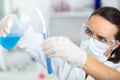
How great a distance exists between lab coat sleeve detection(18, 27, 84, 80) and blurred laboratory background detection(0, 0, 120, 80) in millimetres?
620

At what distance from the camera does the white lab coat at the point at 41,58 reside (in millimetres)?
1334

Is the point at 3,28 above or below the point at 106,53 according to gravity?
above

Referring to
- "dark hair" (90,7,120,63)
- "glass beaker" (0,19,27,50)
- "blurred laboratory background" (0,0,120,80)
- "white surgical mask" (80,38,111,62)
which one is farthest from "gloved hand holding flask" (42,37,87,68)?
"blurred laboratory background" (0,0,120,80)

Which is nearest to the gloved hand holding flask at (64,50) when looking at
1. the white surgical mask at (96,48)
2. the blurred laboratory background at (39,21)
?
the white surgical mask at (96,48)

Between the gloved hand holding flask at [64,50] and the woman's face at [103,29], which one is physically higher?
the gloved hand holding flask at [64,50]

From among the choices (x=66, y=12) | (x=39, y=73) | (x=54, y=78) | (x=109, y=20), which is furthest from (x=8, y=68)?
(x=109, y=20)

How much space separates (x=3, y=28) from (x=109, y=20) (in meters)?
0.58

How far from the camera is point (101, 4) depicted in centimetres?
237

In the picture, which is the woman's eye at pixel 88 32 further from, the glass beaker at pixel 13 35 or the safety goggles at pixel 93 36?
the glass beaker at pixel 13 35

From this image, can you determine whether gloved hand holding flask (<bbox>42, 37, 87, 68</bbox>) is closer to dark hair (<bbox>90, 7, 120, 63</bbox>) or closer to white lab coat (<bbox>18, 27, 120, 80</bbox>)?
white lab coat (<bbox>18, 27, 120, 80</bbox>)

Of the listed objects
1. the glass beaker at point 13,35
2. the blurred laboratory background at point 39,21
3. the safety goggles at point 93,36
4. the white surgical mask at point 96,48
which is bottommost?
the blurred laboratory background at point 39,21

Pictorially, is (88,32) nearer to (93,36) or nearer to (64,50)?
(93,36)

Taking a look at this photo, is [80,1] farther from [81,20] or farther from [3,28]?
[3,28]

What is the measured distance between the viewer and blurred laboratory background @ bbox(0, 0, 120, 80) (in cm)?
214
